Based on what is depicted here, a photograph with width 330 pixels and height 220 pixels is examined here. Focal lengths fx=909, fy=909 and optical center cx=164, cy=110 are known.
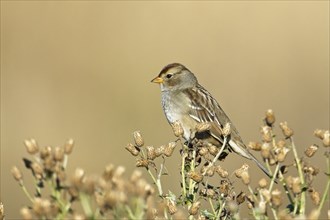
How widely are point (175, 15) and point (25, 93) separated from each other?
297 cm

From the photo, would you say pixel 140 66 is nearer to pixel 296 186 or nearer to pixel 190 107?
pixel 190 107

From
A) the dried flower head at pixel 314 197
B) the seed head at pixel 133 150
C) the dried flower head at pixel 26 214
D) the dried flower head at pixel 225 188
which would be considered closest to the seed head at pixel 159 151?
the seed head at pixel 133 150

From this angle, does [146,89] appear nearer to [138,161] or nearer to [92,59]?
[92,59]

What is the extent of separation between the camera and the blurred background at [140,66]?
10.7 metres

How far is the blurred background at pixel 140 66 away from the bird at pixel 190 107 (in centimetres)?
381

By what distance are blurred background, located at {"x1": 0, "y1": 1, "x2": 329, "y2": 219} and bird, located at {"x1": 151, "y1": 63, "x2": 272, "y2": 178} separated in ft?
12.5

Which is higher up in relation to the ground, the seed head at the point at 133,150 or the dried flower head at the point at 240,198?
the seed head at the point at 133,150

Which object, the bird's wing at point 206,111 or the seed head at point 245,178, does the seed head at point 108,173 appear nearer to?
the seed head at point 245,178

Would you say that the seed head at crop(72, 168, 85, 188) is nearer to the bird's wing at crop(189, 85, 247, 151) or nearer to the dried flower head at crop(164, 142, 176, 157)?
the dried flower head at crop(164, 142, 176, 157)

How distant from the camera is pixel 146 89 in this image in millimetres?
11930

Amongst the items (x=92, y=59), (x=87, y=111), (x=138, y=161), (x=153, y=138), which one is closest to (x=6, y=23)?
(x=92, y=59)

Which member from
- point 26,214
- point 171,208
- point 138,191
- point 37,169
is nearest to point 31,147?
point 37,169

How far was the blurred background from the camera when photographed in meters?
10.7

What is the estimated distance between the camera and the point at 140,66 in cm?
1236
